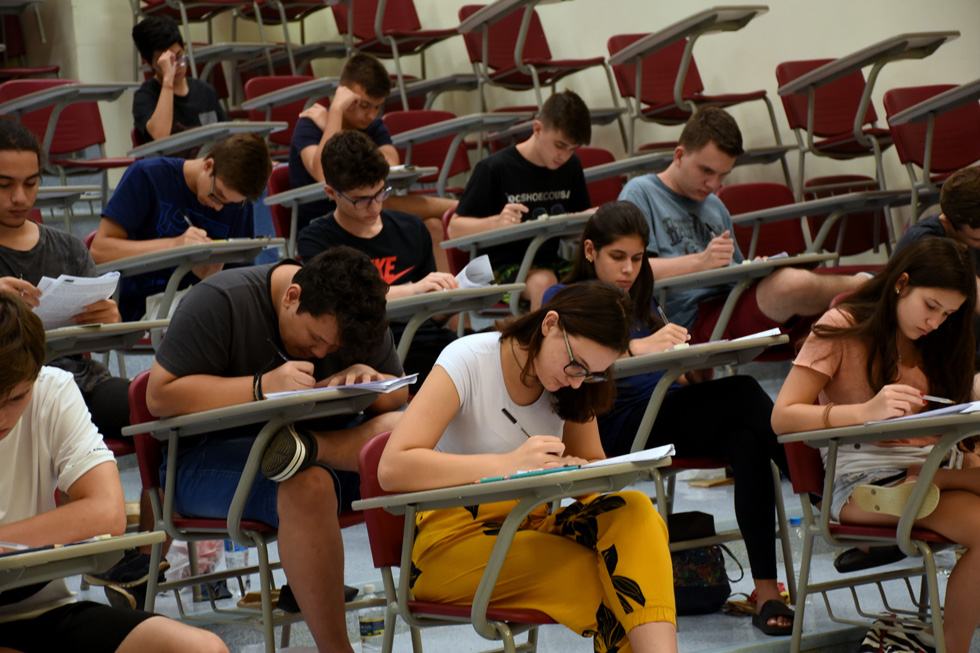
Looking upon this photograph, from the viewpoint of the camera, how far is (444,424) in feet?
5.97

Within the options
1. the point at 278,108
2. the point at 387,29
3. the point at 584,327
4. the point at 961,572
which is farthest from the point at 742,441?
the point at 387,29

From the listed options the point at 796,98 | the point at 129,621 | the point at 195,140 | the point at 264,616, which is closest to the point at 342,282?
the point at 264,616

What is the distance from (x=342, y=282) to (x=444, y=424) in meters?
0.36

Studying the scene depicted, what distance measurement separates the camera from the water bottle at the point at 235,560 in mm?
2789

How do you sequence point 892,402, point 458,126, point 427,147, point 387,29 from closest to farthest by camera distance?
point 892,402
point 458,126
point 427,147
point 387,29

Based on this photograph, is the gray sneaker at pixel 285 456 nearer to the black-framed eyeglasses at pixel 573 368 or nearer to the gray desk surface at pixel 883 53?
the black-framed eyeglasses at pixel 573 368

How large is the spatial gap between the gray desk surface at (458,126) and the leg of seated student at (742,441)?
2.18m

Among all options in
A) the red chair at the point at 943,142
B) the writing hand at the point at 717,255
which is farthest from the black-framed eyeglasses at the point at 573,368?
the red chair at the point at 943,142

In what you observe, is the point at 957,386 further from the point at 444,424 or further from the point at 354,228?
the point at 354,228

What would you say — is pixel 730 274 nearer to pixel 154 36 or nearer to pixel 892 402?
pixel 892 402

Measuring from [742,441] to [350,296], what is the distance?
1002 millimetres

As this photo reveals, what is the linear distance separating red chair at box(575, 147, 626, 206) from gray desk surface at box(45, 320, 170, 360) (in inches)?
98.1

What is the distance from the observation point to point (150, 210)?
3.22 metres

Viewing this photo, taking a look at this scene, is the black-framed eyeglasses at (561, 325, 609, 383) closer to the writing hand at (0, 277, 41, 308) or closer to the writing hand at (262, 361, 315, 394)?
the writing hand at (262, 361, 315, 394)
